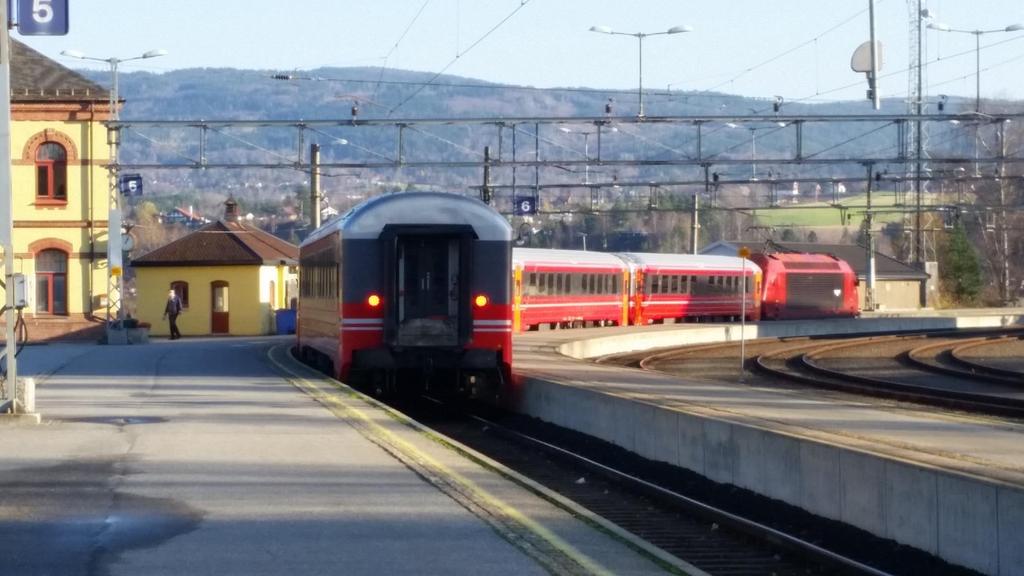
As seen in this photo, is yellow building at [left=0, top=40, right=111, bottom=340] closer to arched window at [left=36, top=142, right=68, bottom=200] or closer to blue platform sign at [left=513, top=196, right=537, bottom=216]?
arched window at [left=36, top=142, right=68, bottom=200]

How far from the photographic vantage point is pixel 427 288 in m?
20.0

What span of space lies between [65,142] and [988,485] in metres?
39.8

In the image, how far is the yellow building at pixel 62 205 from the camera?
4453cm

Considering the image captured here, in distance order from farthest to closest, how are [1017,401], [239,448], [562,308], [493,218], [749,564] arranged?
1. [562,308]
2. [1017,401]
3. [493,218]
4. [239,448]
5. [749,564]

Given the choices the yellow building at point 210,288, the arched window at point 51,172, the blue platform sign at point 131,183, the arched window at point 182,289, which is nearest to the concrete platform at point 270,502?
the blue platform sign at point 131,183

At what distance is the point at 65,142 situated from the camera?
44625 mm

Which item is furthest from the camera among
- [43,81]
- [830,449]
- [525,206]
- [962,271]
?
[962,271]

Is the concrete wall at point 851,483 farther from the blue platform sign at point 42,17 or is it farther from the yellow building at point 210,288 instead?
the yellow building at point 210,288

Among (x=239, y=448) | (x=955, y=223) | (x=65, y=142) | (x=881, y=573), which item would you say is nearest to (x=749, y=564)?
(x=881, y=573)

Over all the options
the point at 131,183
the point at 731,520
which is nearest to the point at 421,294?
the point at 731,520

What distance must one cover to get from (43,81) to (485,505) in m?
39.6

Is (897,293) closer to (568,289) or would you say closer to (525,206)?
(525,206)

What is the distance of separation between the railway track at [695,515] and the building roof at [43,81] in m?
29.4

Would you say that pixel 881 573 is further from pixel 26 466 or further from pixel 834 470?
pixel 26 466
